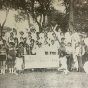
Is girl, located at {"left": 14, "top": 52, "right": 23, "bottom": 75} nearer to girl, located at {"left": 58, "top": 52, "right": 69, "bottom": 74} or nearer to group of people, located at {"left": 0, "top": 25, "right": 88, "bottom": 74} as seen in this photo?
group of people, located at {"left": 0, "top": 25, "right": 88, "bottom": 74}

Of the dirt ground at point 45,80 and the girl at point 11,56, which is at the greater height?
the girl at point 11,56

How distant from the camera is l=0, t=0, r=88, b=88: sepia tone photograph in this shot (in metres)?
1.72

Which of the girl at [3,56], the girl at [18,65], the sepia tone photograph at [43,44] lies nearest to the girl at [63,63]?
the sepia tone photograph at [43,44]

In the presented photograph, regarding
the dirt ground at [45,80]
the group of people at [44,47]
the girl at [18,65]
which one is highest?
the group of people at [44,47]

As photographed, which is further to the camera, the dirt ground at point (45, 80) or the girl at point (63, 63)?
the girl at point (63, 63)

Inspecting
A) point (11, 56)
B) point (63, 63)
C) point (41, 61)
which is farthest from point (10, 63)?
point (63, 63)

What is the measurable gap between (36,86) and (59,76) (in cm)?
23

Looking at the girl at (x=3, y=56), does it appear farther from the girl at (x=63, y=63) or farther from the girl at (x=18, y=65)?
A: the girl at (x=63, y=63)

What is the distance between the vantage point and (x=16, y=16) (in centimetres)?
179

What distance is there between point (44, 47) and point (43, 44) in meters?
0.03

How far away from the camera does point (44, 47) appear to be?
5.90 ft

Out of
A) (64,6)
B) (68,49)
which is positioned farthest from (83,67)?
(64,6)

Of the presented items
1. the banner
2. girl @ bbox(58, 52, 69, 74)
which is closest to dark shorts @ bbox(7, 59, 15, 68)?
the banner

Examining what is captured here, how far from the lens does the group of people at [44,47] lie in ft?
5.66
